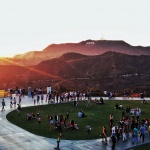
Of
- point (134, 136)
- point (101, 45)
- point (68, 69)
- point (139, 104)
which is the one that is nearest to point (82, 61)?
point (68, 69)

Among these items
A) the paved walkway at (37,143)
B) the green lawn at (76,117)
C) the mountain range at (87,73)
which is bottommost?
the paved walkway at (37,143)

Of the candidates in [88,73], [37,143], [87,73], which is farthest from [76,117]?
[87,73]

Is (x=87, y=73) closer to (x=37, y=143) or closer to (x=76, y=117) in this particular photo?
(x=76, y=117)

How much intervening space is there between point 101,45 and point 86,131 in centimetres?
15826

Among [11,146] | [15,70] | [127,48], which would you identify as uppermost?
[127,48]

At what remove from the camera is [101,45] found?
18212cm

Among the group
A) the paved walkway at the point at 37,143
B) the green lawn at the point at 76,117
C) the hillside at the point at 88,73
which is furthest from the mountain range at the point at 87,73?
the paved walkway at the point at 37,143

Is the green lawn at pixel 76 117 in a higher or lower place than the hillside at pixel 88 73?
lower

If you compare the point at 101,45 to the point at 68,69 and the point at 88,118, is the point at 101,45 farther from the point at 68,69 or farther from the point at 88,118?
the point at 88,118

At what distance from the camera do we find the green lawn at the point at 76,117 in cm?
2566

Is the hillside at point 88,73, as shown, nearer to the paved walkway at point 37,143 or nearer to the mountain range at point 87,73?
the mountain range at point 87,73

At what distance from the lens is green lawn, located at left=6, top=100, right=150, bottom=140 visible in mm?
25656

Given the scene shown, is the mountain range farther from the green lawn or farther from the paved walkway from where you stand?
the paved walkway

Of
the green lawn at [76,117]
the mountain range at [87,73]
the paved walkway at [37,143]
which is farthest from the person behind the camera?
the mountain range at [87,73]
